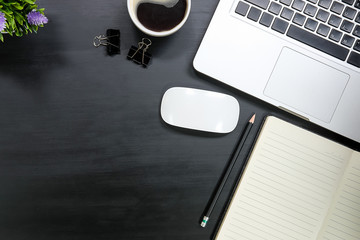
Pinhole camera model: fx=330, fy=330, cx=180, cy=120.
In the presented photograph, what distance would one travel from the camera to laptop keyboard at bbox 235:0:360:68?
1.82 feet

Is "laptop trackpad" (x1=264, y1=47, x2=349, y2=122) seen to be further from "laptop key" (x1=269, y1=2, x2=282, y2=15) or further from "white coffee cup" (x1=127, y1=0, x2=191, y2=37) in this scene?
"white coffee cup" (x1=127, y1=0, x2=191, y2=37)

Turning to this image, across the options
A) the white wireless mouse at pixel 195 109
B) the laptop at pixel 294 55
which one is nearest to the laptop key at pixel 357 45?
the laptop at pixel 294 55

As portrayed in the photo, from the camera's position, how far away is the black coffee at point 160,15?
21.5 inches

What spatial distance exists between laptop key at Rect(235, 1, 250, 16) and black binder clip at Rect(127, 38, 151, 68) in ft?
0.54

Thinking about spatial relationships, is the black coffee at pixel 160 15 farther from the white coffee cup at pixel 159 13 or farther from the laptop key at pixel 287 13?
Answer: the laptop key at pixel 287 13

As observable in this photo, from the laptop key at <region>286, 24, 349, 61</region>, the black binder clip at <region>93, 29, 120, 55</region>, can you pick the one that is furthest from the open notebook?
the black binder clip at <region>93, 29, 120, 55</region>

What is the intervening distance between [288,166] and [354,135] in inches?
5.0

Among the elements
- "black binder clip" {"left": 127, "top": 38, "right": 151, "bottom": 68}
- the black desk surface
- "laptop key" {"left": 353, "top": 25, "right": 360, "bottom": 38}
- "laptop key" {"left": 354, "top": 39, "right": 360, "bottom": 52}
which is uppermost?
"laptop key" {"left": 353, "top": 25, "right": 360, "bottom": 38}

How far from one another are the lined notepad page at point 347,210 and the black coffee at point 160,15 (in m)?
0.39

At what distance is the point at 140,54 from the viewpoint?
0.58m

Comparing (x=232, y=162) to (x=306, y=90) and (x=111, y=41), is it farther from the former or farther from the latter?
(x=111, y=41)

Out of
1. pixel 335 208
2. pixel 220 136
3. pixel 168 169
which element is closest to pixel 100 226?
pixel 168 169

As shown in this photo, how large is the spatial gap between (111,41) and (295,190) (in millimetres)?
414

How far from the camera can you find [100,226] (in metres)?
0.59
